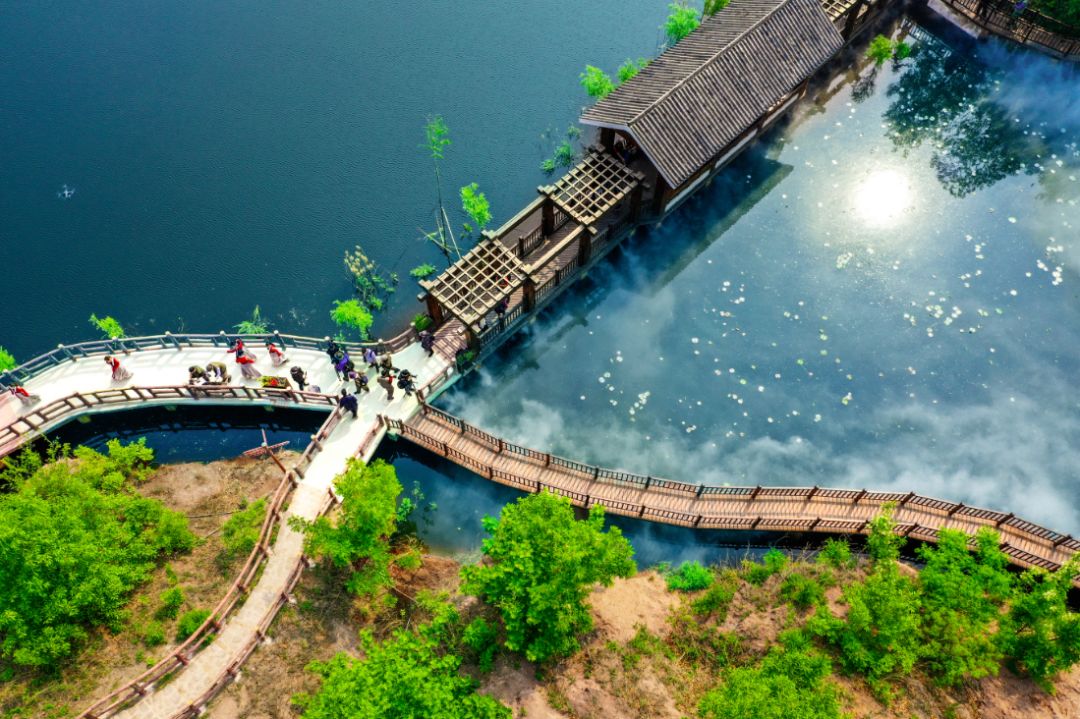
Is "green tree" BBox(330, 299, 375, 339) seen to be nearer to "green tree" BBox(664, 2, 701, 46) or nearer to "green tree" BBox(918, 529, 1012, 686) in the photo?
→ "green tree" BBox(664, 2, 701, 46)

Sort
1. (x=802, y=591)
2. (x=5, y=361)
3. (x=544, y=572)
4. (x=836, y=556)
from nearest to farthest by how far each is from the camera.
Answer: (x=544, y=572)
(x=802, y=591)
(x=836, y=556)
(x=5, y=361)

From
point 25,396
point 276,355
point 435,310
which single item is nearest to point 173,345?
point 276,355

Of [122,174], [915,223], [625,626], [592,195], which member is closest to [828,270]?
[915,223]

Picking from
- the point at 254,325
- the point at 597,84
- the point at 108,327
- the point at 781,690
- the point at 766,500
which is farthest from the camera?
the point at 597,84

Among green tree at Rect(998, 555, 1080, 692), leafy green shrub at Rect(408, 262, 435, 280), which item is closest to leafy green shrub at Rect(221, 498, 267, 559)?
leafy green shrub at Rect(408, 262, 435, 280)

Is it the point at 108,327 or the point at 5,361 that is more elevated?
the point at 108,327

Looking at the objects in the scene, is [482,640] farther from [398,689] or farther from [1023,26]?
[1023,26]

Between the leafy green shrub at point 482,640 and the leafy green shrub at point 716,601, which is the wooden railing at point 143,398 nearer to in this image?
the leafy green shrub at point 482,640
